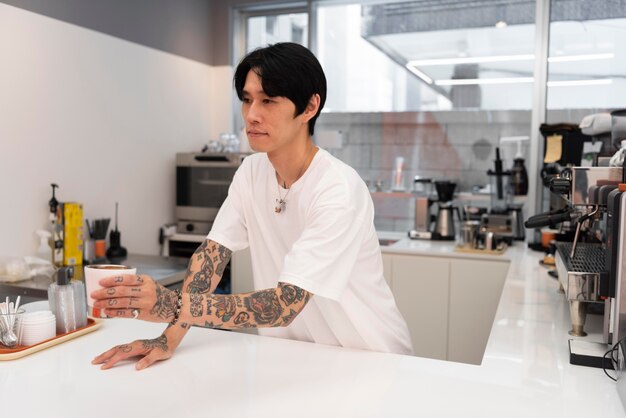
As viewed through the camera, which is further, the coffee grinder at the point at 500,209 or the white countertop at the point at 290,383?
the coffee grinder at the point at 500,209

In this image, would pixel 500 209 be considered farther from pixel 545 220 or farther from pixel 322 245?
pixel 322 245

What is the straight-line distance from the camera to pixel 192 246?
3.83 m

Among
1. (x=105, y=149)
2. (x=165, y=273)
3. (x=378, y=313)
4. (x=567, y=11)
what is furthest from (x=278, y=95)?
(x=567, y=11)

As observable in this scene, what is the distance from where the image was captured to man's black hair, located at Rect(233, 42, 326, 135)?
52.6 inches

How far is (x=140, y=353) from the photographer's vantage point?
1305 millimetres

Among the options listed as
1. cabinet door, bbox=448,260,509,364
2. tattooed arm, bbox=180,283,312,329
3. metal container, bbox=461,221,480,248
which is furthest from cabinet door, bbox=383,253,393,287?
tattooed arm, bbox=180,283,312,329

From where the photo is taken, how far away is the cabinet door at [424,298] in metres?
3.13

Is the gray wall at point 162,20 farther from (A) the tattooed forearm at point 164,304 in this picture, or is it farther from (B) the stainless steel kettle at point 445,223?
(A) the tattooed forearm at point 164,304

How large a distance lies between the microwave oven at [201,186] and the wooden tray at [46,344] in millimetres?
2222

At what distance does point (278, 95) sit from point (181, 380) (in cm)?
69

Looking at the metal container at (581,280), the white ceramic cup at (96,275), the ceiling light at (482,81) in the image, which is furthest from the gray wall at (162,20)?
the metal container at (581,280)

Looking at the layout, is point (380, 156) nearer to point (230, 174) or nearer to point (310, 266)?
point (230, 174)

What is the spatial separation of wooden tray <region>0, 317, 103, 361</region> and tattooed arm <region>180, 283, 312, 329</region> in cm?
46

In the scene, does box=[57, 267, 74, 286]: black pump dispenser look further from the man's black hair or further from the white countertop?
the man's black hair
